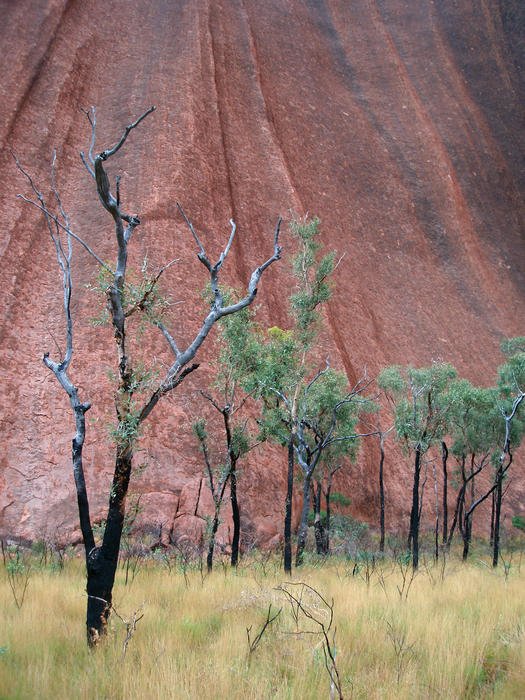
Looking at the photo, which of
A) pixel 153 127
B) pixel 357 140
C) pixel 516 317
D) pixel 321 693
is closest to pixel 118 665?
pixel 321 693

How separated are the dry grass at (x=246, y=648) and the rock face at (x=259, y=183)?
5259mm

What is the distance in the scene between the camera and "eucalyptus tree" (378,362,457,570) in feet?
40.0

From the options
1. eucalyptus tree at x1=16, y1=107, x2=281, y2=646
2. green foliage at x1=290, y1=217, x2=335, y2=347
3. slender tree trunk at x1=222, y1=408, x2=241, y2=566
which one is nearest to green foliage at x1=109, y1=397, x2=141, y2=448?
eucalyptus tree at x1=16, y1=107, x2=281, y2=646

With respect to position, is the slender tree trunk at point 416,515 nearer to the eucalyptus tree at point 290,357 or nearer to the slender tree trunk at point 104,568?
the eucalyptus tree at point 290,357

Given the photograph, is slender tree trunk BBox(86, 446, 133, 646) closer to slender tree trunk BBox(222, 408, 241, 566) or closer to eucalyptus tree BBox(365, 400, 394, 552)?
slender tree trunk BBox(222, 408, 241, 566)

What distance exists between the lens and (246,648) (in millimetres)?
4750

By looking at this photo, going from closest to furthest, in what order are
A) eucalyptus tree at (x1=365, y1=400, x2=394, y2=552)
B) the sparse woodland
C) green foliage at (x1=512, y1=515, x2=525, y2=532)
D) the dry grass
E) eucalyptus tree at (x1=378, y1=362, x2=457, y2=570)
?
1. the dry grass
2. the sparse woodland
3. eucalyptus tree at (x1=378, y1=362, x2=457, y2=570)
4. eucalyptus tree at (x1=365, y1=400, x2=394, y2=552)
5. green foliage at (x1=512, y1=515, x2=525, y2=532)

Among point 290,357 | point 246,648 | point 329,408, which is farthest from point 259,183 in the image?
point 246,648

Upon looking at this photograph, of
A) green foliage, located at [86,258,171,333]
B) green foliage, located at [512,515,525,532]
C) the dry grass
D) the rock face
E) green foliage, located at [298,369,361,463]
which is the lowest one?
green foliage, located at [512,515,525,532]

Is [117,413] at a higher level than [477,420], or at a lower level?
lower

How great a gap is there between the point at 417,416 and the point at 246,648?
32.8ft

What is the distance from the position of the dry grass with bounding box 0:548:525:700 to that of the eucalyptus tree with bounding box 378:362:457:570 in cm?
466

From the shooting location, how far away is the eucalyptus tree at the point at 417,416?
12.2 metres

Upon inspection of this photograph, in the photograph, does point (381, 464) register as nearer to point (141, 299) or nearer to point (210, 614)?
point (210, 614)
